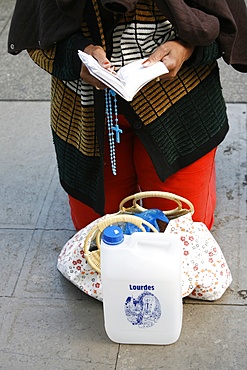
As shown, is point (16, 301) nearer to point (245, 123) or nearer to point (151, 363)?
point (151, 363)

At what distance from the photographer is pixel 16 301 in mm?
3416

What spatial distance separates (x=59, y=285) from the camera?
3.49 meters

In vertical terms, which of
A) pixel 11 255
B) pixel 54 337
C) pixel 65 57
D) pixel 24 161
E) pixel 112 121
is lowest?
pixel 24 161

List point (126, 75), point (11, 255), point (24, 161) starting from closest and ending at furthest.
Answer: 1. point (126, 75)
2. point (11, 255)
3. point (24, 161)

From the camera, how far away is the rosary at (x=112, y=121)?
3043 mm

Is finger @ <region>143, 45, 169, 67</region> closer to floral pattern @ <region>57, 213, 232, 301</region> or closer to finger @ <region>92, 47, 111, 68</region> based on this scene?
finger @ <region>92, 47, 111, 68</region>

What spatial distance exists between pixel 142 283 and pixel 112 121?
704 millimetres

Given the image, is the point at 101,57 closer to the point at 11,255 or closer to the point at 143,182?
the point at 143,182

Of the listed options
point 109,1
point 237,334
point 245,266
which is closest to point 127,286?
point 237,334

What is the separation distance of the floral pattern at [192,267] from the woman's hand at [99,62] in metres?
0.75

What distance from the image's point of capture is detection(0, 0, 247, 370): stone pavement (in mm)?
3080

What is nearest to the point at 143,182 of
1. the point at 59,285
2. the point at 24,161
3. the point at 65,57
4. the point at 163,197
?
the point at 163,197

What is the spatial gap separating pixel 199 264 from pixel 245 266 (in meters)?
0.36

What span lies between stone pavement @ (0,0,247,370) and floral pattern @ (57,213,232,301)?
9 cm
